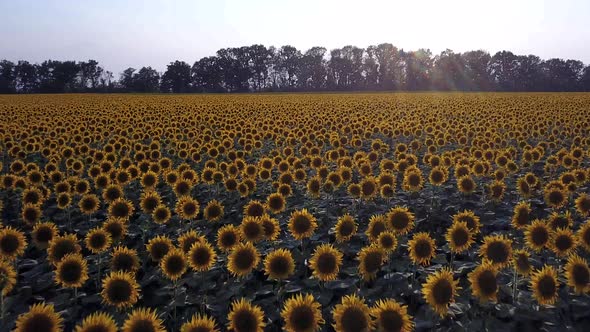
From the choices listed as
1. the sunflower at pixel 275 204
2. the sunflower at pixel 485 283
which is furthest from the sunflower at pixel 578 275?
the sunflower at pixel 275 204

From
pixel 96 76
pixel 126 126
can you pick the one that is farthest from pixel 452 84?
pixel 126 126

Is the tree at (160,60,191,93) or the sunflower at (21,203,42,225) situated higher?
the tree at (160,60,191,93)

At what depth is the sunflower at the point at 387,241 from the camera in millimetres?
5086

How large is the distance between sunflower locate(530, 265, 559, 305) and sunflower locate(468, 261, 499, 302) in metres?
0.41

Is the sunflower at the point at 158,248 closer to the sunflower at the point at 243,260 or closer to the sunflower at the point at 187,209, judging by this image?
the sunflower at the point at 243,260

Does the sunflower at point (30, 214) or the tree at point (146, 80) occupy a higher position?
the tree at point (146, 80)

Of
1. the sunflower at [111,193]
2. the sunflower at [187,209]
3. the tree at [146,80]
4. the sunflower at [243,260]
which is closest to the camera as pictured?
the sunflower at [243,260]

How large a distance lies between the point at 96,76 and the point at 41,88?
2423cm

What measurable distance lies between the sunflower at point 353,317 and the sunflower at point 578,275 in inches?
82.0

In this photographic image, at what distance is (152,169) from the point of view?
30.8 feet

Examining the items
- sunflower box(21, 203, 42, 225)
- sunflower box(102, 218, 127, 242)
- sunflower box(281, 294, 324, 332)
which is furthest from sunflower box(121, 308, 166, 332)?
sunflower box(21, 203, 42, 225)

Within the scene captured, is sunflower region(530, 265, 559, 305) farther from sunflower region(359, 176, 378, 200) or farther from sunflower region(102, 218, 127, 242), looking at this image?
sunflower region(102, 218, 127, 242)

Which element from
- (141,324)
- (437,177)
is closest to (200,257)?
(141,324)

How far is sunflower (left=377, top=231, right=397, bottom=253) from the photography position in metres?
5.09
